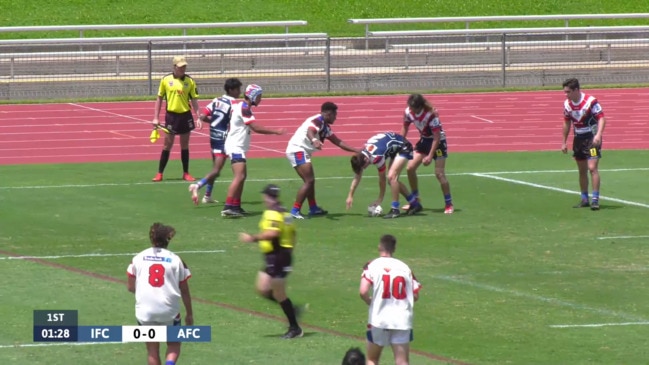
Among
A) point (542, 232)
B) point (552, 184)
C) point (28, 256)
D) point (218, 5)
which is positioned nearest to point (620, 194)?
point (552, 184)

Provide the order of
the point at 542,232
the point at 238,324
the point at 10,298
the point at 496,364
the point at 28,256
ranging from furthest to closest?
the point at 542,232 → the point at 28,256 → the point at 10,298 → the point at 238,324 → the point at 496,364

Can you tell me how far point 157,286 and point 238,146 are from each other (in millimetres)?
9157

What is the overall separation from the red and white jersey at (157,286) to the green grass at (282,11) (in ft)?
131

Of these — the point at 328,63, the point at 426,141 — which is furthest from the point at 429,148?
the point at 328,63

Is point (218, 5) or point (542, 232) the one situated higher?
point (218, 5)

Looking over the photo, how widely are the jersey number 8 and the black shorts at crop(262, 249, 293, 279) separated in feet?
7.82

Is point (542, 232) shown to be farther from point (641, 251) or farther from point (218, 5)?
point (218, 5)

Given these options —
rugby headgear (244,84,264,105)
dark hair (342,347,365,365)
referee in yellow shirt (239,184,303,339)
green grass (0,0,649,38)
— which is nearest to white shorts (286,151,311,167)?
Answer: rugby headgear (244,84,264,105)

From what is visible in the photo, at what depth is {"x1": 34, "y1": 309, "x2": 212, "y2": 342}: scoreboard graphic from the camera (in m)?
11.5

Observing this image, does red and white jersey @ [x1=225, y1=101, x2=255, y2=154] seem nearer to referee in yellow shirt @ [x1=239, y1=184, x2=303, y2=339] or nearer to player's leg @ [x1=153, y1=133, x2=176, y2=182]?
player's leg @ [x1=153, y1=133, x2=176, y2=182]

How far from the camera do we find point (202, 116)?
21.5 metres

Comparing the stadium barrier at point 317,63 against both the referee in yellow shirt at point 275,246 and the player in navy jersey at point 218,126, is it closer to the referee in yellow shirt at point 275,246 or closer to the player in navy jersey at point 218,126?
the player in navy jersey at point 218,126

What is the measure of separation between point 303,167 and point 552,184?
19.0 feet

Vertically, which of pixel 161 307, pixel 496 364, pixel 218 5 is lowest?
pixel 496 364
